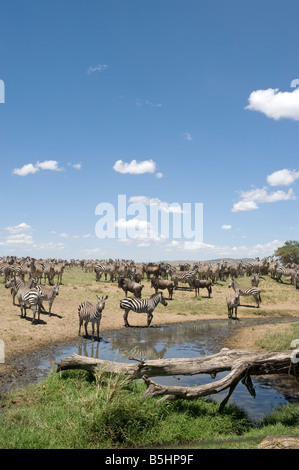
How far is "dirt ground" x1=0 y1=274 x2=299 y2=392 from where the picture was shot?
50.3 ft

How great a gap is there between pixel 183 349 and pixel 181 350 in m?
0.24

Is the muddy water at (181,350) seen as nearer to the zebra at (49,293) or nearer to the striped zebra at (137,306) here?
the striped zebra at (137,306)

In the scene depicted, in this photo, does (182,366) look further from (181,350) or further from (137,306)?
(137,306)

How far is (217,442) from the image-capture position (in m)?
7.81

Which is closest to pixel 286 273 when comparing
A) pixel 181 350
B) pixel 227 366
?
pixel 181 350

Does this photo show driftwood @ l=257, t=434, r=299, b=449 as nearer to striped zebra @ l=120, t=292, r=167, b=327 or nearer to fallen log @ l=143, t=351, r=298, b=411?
fallen log @ l=143, t=351, r=298, b=411

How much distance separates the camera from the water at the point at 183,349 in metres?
11.1

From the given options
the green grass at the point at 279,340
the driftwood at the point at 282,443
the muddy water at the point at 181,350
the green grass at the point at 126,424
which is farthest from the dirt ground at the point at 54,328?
the driftwood at the point at 282,443

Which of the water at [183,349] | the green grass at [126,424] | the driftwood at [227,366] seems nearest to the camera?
the green grass at [126,424]

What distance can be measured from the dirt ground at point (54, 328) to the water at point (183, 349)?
3.26 ft

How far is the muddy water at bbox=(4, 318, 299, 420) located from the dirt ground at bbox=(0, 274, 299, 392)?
0.73 m
